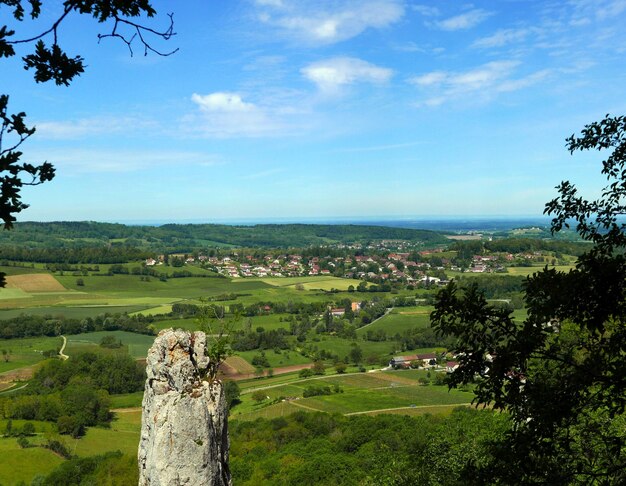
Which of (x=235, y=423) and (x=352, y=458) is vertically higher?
(x=352, y=458)

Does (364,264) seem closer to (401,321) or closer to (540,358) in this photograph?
(401,321)

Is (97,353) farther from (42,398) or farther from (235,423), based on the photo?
(235,423)

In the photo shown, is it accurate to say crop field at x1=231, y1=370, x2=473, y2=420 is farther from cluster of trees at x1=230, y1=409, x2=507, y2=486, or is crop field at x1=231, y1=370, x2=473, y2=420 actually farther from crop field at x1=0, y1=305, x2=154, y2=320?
crop field at x1=0, y1=305, x2=154, y2=320

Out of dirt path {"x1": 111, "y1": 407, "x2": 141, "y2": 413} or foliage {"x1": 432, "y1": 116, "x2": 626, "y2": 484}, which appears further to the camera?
dirt path {"x1": 111, "y1": 407, "x2": 141, "y2": 413}

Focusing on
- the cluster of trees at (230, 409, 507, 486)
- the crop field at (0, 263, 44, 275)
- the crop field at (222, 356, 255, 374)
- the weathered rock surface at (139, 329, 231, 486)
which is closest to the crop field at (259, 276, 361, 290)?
the crop field at (222, 356, 255, 374)

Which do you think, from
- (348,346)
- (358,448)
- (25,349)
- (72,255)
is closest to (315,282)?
(348,346)

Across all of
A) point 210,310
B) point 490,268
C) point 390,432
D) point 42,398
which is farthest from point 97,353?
point 490,268
